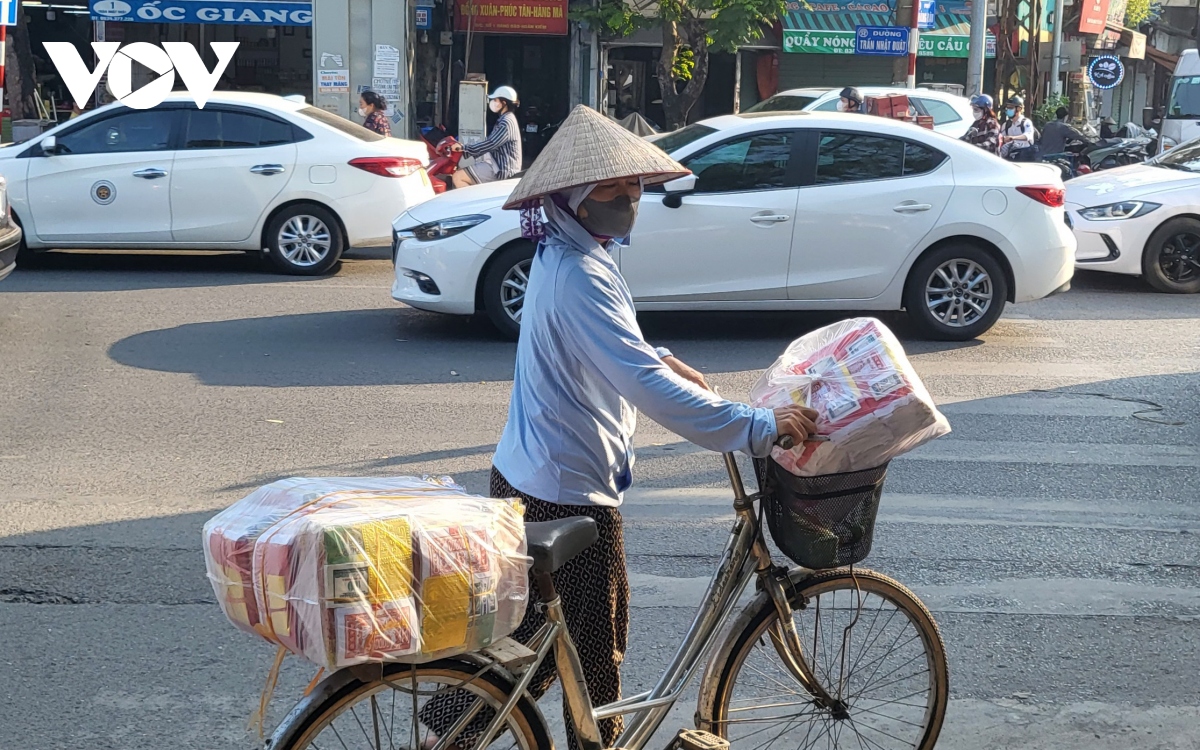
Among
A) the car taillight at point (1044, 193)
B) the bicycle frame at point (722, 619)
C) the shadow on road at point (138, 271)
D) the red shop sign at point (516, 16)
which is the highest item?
the red shop sign at point (516, 16)

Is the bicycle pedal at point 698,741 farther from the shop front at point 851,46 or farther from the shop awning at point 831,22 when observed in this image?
the shop awning at point 831,22

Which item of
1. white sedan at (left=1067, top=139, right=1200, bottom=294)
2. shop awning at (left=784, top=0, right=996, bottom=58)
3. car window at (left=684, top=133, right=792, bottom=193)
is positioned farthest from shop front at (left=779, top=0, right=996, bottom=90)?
car window at (left=684, top=133, right=792, bottom=193)

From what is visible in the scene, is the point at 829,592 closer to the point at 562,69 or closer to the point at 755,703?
the point at 755,703

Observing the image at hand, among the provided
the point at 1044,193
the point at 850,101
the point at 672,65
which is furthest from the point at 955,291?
the point at 672,65

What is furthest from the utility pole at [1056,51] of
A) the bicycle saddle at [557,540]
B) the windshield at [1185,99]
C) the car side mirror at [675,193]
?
the bicycle saddle at [557,540]

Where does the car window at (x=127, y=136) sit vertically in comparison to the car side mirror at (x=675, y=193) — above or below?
above

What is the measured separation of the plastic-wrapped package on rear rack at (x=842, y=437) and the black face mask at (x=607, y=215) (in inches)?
19.7

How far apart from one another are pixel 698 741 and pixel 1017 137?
62.2ft

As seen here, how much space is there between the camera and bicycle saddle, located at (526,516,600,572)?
8.72 ft

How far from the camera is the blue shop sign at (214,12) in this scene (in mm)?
22281

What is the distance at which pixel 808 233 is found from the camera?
30.5ft

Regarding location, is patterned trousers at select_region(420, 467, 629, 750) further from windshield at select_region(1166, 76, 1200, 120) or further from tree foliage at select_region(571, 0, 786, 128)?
windshield at select_region(1166, 76, 1200, 120)

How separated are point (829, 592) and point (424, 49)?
79.5 feet

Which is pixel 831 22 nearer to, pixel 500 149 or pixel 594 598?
pixel 500 149
